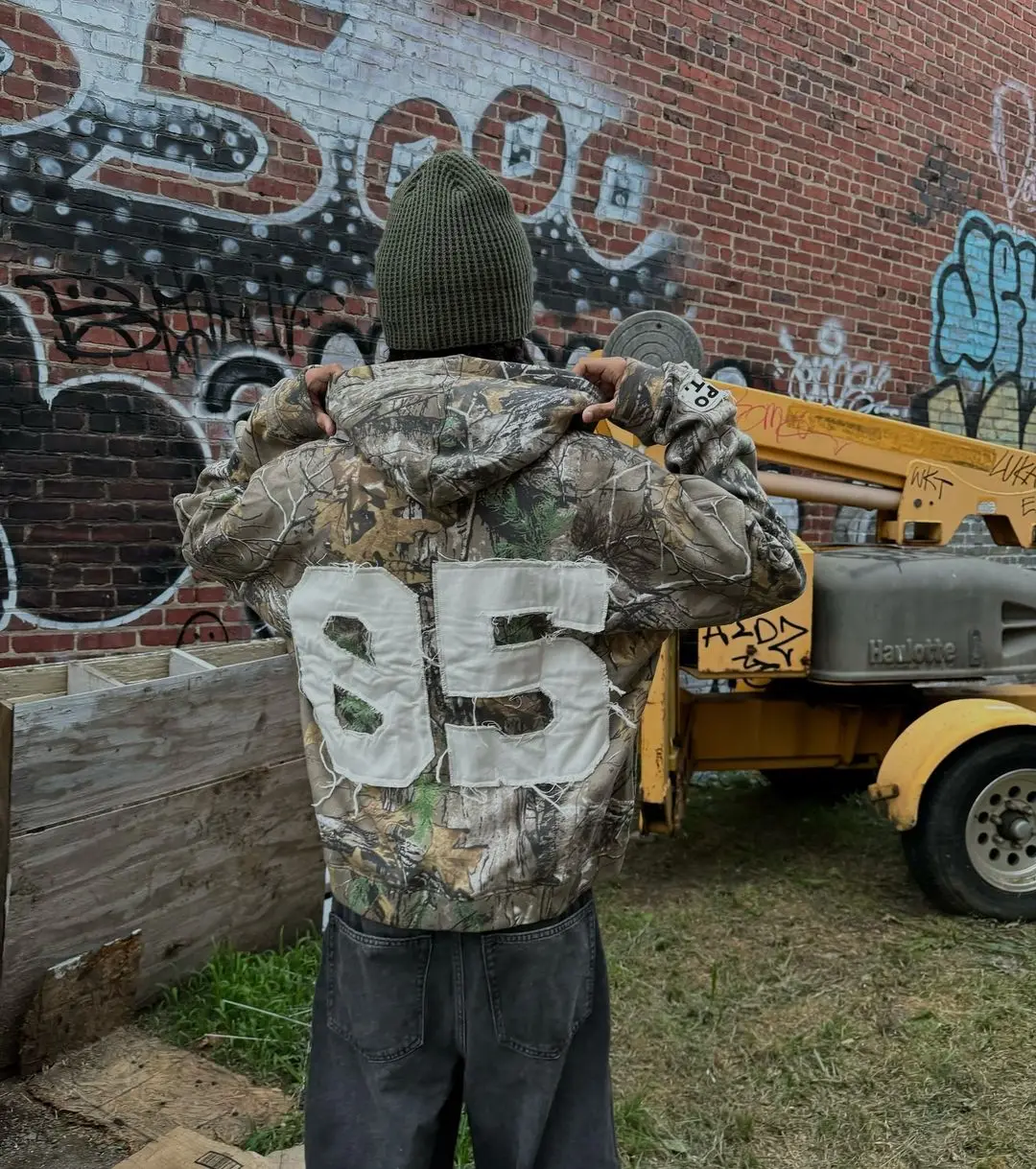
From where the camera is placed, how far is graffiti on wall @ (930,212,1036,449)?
25.1 feet

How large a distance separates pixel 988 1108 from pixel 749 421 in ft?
8.02

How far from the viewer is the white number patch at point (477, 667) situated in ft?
4.69

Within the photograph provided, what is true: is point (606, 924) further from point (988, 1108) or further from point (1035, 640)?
point (1035, 640)

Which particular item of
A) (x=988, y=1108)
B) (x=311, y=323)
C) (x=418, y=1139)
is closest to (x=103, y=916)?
(x=418, y=1139)

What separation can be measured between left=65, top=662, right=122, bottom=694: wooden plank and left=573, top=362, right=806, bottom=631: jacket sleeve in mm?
2241

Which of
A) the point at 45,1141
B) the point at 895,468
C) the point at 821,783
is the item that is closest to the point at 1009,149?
the point at 895,468

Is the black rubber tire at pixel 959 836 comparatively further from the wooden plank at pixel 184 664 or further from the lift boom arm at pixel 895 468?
the wooden plank at pixel 184 664

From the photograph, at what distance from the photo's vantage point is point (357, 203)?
468 centimetres

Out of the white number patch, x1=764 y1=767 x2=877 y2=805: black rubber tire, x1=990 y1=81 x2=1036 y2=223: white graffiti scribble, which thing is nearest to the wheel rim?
x1=764 y1=767 x2=877 y2=805: black rubber tire

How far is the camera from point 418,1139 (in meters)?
1.50

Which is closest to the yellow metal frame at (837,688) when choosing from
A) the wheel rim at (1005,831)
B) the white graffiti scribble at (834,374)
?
the wheel rim at (1005,831)

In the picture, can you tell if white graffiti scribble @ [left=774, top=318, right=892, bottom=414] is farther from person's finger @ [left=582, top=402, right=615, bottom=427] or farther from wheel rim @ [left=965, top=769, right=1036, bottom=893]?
person's finger @ [left=582, top=402, right=615, bottom=427]

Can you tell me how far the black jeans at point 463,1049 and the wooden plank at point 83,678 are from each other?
195 centimetres

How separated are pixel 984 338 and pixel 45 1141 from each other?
813cm
